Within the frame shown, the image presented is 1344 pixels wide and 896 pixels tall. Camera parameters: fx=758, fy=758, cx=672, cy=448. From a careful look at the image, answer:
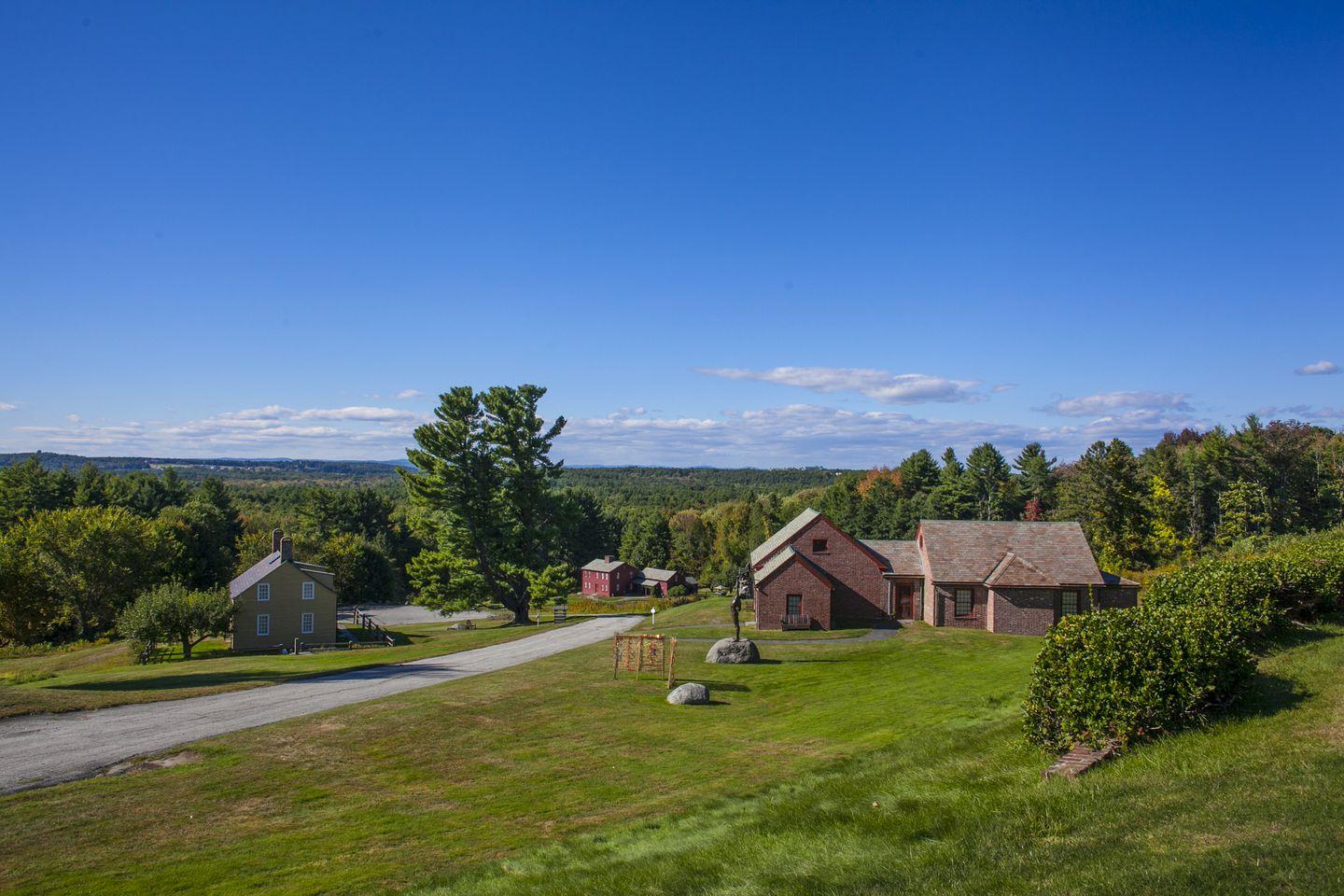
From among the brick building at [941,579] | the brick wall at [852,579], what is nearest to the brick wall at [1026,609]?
the brick building at [941,579]

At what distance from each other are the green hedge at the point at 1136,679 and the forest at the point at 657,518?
39.1m

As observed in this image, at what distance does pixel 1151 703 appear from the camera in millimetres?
11867

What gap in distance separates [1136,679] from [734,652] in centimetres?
1920

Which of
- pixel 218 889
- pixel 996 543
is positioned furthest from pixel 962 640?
pixel 218 889

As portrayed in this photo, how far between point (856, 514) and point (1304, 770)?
8661 cm

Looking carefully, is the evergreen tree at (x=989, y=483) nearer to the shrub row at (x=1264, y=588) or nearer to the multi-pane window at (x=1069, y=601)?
the multi-pane window at (x=1069, y=601)

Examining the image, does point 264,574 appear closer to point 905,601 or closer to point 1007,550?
point 905,601

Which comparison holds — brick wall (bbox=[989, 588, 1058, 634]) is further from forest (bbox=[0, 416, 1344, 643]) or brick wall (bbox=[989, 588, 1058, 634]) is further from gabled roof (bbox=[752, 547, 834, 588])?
forest (bbox=[0, 416, 1344, 643])

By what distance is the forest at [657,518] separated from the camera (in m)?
52.9

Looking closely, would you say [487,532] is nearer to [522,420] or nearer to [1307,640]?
[522,420]

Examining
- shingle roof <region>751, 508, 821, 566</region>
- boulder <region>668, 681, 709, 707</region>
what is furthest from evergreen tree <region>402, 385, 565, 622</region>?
boulder <region>668, 681, 709, 707</region>

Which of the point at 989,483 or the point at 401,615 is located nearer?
the point at 401,615

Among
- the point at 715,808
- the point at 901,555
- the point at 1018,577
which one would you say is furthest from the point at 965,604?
the point at 715,808

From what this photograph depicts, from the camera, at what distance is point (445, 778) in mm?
15992
